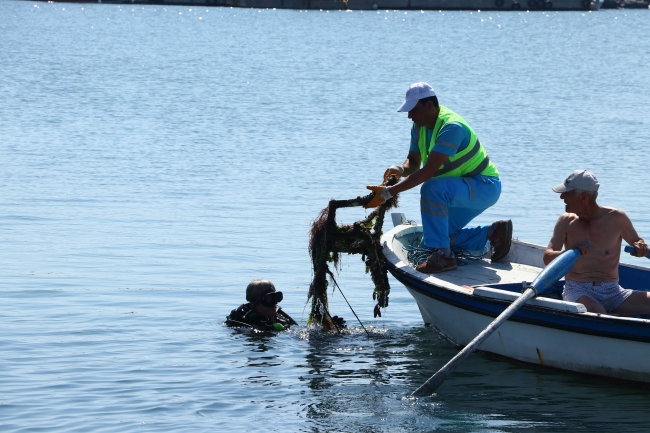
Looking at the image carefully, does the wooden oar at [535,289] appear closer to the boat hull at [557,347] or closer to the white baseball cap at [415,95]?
the boat hull at [557,347]

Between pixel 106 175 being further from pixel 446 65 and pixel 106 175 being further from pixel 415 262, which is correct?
pixel 446 65

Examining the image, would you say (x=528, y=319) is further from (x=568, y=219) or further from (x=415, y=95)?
(x=415, y=95)

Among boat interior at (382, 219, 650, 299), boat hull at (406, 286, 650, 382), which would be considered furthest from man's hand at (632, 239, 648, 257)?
boat interior at (382, 219, 650, 299)

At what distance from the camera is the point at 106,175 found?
61.9 feet

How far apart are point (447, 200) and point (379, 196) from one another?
0.62 m

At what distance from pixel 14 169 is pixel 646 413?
45.1 ft

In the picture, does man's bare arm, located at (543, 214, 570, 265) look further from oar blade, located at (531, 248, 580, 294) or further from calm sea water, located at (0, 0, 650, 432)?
calm sea water, located at (0, 0, 650, 432)

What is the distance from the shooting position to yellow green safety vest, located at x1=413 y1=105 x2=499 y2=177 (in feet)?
29.6

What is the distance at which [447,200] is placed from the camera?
9.12 meters

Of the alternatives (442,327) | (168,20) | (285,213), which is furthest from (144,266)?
(168,20)

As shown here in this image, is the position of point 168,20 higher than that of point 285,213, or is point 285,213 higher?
point 168,20

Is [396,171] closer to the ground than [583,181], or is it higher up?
closer to the ground

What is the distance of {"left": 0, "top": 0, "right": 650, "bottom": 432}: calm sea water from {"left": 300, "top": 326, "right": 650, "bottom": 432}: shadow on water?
23mm

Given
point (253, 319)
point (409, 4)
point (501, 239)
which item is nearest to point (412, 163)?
point (501, 239)
